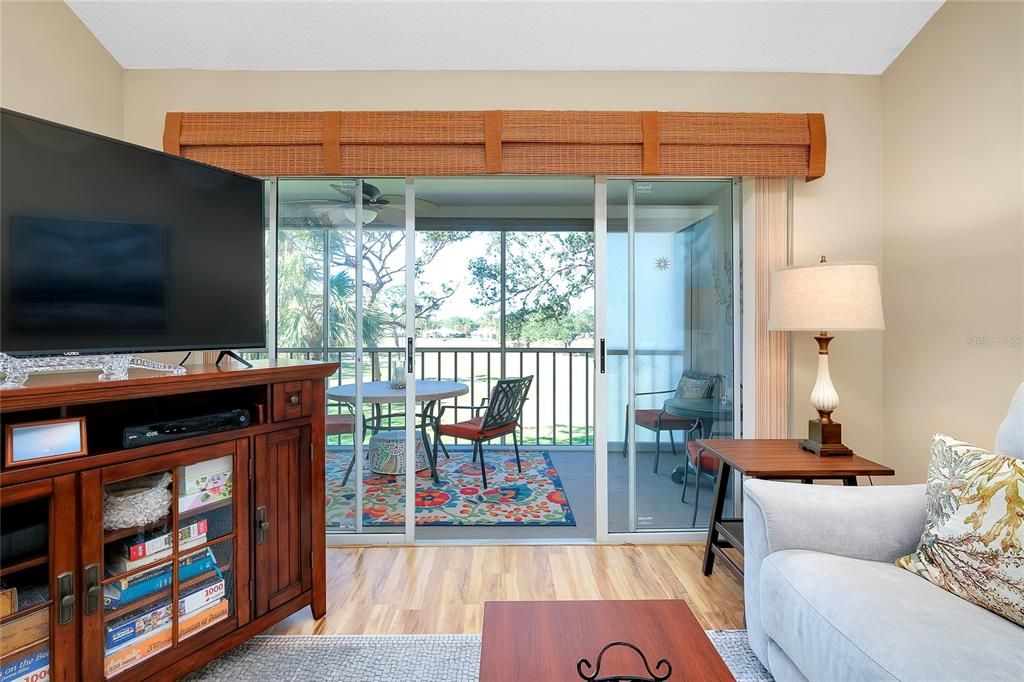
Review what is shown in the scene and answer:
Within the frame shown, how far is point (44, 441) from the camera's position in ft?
3.92

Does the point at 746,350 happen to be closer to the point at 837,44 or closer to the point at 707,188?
the point at 707,188

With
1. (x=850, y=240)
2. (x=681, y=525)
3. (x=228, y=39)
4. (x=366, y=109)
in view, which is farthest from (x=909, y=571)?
(x=228, y=39)

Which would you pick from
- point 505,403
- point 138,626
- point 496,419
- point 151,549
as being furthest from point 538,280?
point 138,626

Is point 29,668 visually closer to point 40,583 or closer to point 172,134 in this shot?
point 40,583

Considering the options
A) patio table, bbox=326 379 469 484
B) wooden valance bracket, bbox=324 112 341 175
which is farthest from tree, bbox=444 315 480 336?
wooden valance bracket, bbox=324 112 341 175

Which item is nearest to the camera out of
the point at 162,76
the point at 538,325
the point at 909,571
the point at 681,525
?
the point at 909,571

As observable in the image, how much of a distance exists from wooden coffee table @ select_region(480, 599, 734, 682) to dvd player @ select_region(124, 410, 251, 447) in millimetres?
1037

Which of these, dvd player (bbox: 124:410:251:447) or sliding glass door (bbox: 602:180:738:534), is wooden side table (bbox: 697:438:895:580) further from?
dvd player (bbox: 124:410:251:447)

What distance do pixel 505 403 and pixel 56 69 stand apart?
2.85 meters

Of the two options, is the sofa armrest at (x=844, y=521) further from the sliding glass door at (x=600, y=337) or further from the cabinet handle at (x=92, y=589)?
the cabinet handle at (x=92, y=589)

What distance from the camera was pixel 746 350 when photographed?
2.50m

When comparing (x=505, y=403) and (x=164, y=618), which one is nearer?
(x=164, y=618)

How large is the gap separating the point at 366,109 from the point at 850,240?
258cm

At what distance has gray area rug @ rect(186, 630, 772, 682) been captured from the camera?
5.12ft
